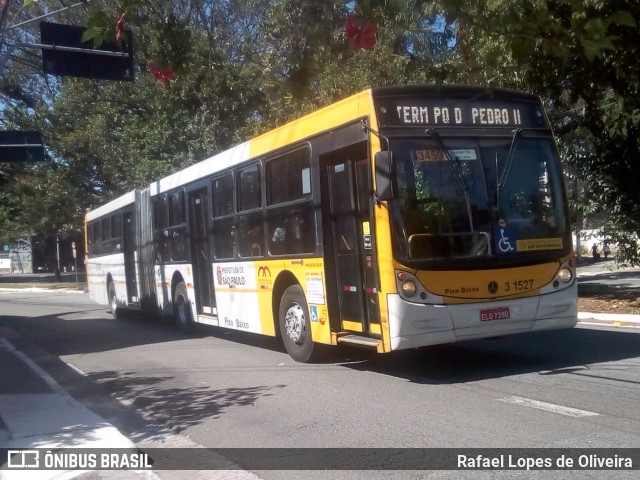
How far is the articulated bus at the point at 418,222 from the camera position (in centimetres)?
941

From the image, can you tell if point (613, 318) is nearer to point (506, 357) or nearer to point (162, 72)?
point (506, 357)

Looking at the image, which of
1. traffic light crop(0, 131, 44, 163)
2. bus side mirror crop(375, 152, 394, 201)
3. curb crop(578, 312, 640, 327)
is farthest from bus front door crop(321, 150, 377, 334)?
traffic light crop(0, 131, 44, 163)

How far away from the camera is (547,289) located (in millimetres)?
10070

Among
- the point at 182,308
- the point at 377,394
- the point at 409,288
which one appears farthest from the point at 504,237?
the point at 182,308

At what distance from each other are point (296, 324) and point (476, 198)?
348 cm

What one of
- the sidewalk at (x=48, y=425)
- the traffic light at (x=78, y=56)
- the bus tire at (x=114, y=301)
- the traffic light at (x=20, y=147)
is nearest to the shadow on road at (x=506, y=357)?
the sidewalk at (x=48, y=425)

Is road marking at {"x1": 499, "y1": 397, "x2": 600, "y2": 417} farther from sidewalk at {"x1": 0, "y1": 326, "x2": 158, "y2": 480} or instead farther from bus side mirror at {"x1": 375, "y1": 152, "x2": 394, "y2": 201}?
sidewalk at {"x1": 0, "y1": 326, "x2": 158, "y2": 480}

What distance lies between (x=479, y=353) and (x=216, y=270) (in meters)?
5.29

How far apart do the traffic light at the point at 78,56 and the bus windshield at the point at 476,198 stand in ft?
17.6

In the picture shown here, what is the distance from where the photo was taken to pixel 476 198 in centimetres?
970

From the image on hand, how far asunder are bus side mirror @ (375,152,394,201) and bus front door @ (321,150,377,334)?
0.83 meters

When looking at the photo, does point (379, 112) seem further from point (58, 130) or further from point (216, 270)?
point (58, 130)

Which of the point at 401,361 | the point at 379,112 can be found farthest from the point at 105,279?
the point at 379,112

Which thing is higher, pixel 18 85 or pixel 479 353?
pixel 18 85
